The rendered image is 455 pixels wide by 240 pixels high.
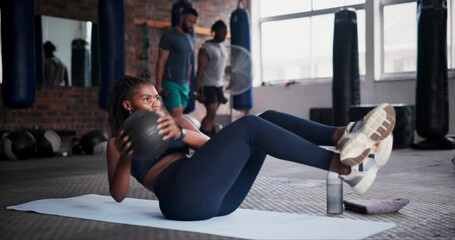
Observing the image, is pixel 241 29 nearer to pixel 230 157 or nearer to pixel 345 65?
pixel 345 65

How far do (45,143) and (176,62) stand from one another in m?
1.88

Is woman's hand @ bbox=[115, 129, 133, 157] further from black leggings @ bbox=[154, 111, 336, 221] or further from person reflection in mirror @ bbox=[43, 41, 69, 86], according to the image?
person reflection in mirror @ bbox=[43, 41, 69, 86]

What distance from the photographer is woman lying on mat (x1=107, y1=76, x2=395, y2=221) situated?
1.88 meters

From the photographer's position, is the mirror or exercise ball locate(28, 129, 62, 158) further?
the mirror

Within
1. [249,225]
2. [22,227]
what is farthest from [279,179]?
[22,227]

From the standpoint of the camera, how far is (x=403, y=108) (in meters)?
7.02

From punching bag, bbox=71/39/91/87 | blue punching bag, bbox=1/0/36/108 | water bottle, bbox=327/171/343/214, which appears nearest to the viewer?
water bottle, bbox=327/171/343/214

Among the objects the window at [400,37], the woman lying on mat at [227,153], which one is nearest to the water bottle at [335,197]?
the woman lying on mat at [227,153]

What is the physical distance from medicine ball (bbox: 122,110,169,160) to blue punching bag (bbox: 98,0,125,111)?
14.1ft

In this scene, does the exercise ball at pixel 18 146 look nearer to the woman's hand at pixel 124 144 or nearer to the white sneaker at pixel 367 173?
the woman's hand at pixel 124 144

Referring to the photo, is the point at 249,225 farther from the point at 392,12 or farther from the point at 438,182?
the point at 392,12

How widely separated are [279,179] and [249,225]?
70.5 inches

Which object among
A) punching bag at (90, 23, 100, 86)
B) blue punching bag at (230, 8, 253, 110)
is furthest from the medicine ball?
punching bag at (90, 23, 100, 86)

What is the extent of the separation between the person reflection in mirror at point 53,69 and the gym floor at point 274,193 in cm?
192
